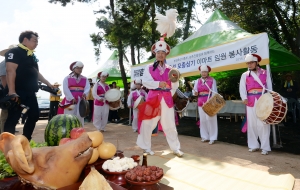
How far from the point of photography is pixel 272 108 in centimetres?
410

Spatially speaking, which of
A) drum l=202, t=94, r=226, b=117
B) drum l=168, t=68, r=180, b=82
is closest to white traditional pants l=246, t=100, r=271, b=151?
drum l=202, t=94, r=226, b=117

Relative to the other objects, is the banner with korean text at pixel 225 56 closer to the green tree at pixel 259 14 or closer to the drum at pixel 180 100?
the drum at pixel 180 100

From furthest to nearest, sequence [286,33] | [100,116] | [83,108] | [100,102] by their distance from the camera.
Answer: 1. [286,33]
2. [100,116]
3. [100,102]
4. [83,108]

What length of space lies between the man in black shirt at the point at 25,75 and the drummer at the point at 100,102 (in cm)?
471

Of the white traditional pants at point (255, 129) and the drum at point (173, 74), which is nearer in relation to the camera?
the drum at point (173, 74)

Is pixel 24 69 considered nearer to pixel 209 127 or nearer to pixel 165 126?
pixel 165 126

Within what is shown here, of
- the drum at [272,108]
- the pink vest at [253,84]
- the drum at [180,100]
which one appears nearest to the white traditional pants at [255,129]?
the pink vest at [253,84]

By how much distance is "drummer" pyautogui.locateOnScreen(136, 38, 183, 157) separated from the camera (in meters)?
4.12

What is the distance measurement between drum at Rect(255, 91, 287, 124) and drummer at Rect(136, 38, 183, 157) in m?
1.67

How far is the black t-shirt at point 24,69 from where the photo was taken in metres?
2.86

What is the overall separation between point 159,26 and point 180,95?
146cm

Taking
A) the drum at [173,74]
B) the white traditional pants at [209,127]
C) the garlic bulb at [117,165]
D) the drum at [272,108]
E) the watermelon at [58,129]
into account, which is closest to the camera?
the garlic bulb at [117,165]

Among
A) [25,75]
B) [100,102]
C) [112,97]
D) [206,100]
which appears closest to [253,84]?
[206,100]

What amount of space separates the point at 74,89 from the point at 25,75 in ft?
9.24
